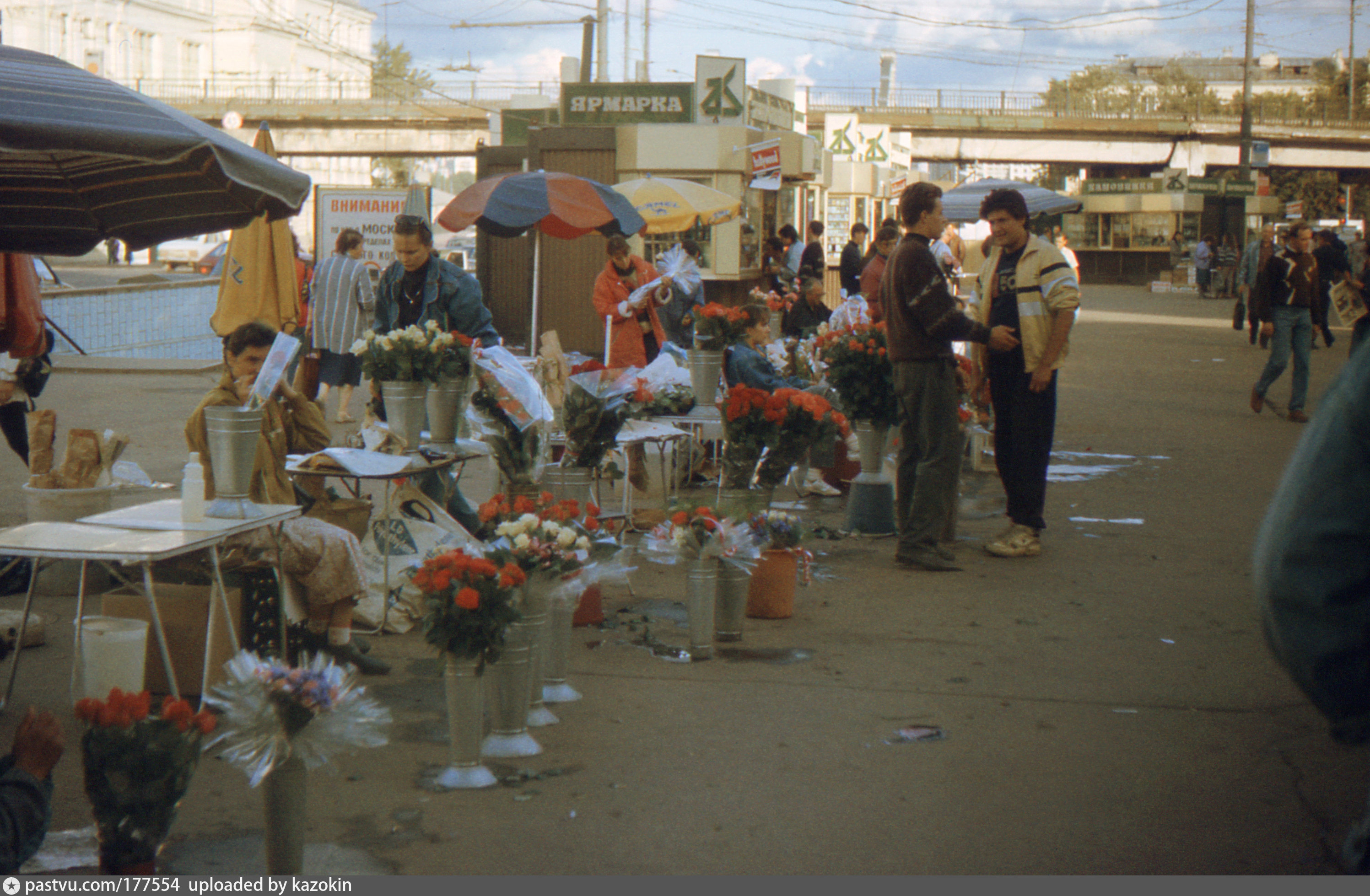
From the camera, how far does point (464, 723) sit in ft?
13.8

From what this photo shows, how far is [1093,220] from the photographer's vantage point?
182 ft

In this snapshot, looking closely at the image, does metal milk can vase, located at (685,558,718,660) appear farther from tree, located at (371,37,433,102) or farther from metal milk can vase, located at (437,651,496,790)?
tree, located at (371,37,433,102)

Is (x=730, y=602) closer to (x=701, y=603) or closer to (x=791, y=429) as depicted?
(x=701, y=603)

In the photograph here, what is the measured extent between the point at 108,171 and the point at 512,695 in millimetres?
3118

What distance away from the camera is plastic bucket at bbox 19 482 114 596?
6520mm

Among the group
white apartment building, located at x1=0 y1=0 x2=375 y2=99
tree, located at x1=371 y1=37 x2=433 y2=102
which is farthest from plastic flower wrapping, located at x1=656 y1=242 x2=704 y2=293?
tree, located at x1=371 y1=37 x2=433 y2=102

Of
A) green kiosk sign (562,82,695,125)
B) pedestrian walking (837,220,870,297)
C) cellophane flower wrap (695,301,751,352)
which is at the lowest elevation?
cellophane flower wrap (695,301,751,352)

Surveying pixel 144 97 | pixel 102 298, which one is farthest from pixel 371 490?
pixel 102 298

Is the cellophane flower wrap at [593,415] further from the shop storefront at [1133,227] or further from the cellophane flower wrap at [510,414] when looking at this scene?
the shop storefront at [1133,227]

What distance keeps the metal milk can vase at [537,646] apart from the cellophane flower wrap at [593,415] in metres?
1.83

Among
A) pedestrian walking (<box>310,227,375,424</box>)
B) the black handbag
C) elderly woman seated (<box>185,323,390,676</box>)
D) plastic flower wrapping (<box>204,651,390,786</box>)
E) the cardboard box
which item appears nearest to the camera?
plastic flower wrapping (<box>204,651,390,786</box>)

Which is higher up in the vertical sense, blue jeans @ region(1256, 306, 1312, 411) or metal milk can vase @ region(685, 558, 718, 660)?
blue jeans @ region(1256, 306, 1312, 411)

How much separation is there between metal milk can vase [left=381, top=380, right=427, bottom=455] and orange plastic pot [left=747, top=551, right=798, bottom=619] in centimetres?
180

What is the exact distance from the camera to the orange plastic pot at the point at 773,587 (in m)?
6.39
